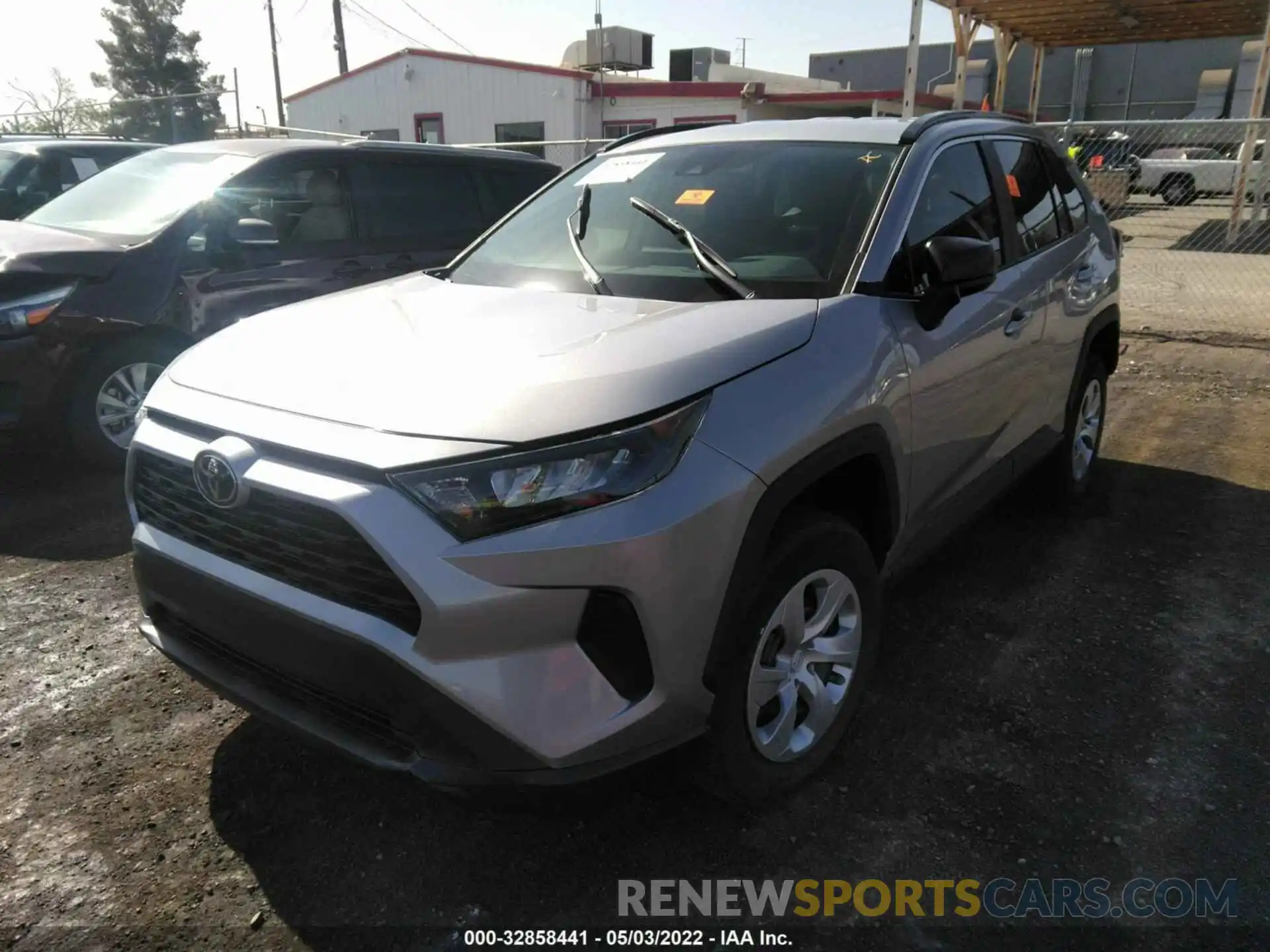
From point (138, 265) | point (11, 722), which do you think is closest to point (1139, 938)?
point (11, 722)

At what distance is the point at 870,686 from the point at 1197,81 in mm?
41569

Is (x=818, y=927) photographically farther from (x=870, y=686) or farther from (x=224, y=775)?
(x=224, y=775)

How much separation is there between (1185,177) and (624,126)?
14.2m

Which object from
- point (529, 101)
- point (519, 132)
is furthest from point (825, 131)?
point (519, 132)

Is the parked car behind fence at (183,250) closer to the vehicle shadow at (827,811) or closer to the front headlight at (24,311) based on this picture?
the front headlight at (24,311)

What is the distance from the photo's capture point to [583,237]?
10.9 ft

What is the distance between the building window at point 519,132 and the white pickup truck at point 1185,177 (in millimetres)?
14608

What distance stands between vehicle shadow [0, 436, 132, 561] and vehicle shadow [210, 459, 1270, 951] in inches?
76.8

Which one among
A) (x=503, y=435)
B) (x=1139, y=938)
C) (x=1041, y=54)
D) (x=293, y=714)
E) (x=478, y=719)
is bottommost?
(x=1139, y=938)

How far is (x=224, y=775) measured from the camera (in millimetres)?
2701

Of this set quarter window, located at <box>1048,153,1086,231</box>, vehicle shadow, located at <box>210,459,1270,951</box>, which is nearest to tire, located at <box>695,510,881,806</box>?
vehicle shadow, located at <box>210,459,1270,951</box>

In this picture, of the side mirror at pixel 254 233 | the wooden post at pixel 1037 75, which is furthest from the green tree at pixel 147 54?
the side mirror at pixel 254 233

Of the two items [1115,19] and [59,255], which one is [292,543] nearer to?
[59,255]

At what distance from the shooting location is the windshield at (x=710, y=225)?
283 centimetres
